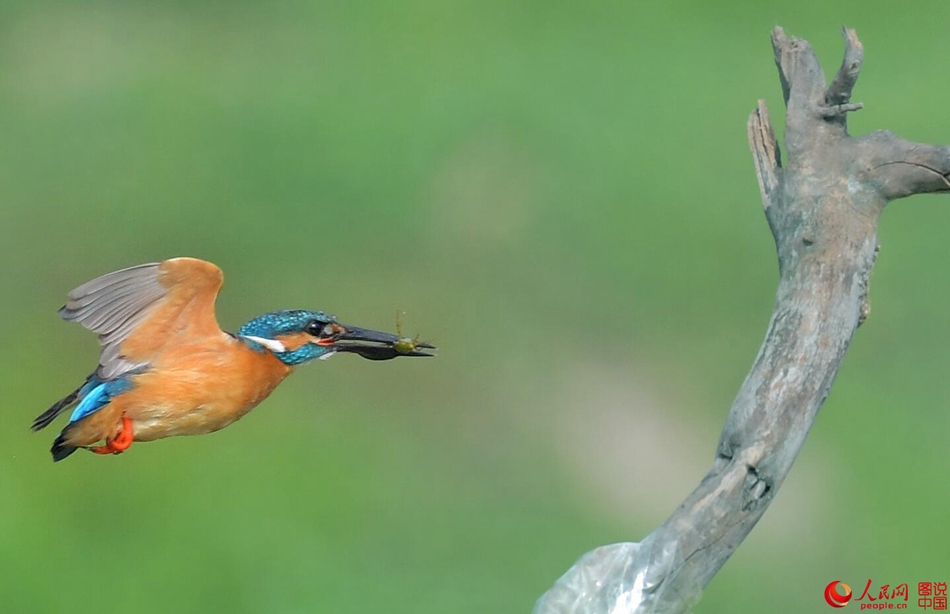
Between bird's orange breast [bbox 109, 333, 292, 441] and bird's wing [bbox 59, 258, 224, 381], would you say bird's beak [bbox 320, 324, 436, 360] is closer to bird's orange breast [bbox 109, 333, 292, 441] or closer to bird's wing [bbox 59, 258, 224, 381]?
bird's orange breast [bbox 109, 333, 292, 441]

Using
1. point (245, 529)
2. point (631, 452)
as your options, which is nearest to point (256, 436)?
point (245, 529)

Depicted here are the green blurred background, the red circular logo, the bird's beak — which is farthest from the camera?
the green blurred background

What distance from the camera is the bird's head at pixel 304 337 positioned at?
11.5 ft

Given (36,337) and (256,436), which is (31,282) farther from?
(256,436)

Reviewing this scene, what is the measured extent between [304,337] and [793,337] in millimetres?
932

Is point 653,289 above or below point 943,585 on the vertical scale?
above

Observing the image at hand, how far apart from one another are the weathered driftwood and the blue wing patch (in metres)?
0.91

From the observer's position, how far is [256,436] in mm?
7762

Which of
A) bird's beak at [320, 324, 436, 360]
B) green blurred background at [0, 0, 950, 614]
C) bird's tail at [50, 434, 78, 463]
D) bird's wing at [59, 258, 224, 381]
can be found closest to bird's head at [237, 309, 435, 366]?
bird's beak at [320, 324, 436, 360]

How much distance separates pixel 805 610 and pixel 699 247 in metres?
2.45

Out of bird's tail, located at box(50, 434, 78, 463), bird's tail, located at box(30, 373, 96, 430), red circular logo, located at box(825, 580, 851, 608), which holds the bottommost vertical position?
red circular logo, located at box(825, 580, 851, 608)

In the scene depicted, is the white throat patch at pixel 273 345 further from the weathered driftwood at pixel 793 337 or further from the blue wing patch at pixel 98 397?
the weathered driftwood at pixel 793 337

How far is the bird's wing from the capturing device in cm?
348

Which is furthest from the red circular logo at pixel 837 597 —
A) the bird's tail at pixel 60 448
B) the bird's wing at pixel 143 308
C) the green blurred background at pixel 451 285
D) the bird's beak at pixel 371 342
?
the bird's tail at pixel 60 448
